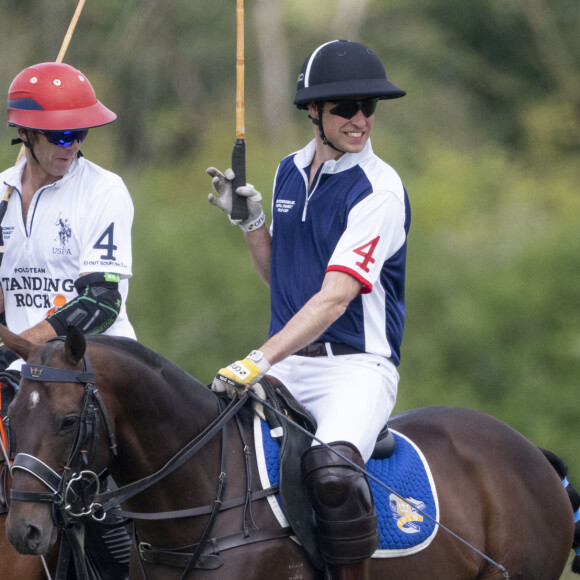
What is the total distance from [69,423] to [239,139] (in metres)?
1.66

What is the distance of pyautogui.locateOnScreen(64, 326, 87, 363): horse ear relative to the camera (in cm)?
388

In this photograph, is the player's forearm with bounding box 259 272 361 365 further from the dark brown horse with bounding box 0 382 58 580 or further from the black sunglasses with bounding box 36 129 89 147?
the black sunglasses with bounding box 36 129 89 147

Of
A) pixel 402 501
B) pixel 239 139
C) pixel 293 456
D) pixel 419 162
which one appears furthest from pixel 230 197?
pixel 419 162

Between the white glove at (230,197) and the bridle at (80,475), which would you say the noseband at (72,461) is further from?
the white glove at (230,197)

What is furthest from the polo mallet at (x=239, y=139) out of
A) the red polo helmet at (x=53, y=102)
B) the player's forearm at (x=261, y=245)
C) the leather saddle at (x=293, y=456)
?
the leather saddle at (x=293, y=456)

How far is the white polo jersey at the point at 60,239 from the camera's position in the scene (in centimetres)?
519

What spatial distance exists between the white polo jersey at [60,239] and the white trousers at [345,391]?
973 mm

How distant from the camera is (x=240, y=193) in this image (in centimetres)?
509

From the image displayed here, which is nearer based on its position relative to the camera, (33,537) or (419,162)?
(33,537)

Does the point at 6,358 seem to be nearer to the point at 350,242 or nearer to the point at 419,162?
the point at 350,242

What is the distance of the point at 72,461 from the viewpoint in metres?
3.87

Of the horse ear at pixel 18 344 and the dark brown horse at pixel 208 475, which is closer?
the dark brown horse at pixel 208 475

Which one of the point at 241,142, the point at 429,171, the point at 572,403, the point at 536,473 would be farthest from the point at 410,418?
the point at 429,171

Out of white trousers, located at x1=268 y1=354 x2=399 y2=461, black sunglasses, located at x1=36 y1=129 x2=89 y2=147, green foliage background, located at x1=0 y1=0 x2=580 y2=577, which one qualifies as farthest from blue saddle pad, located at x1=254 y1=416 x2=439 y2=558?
green foliage background, located at x1=0 y1=0 x2=580 y2=577
